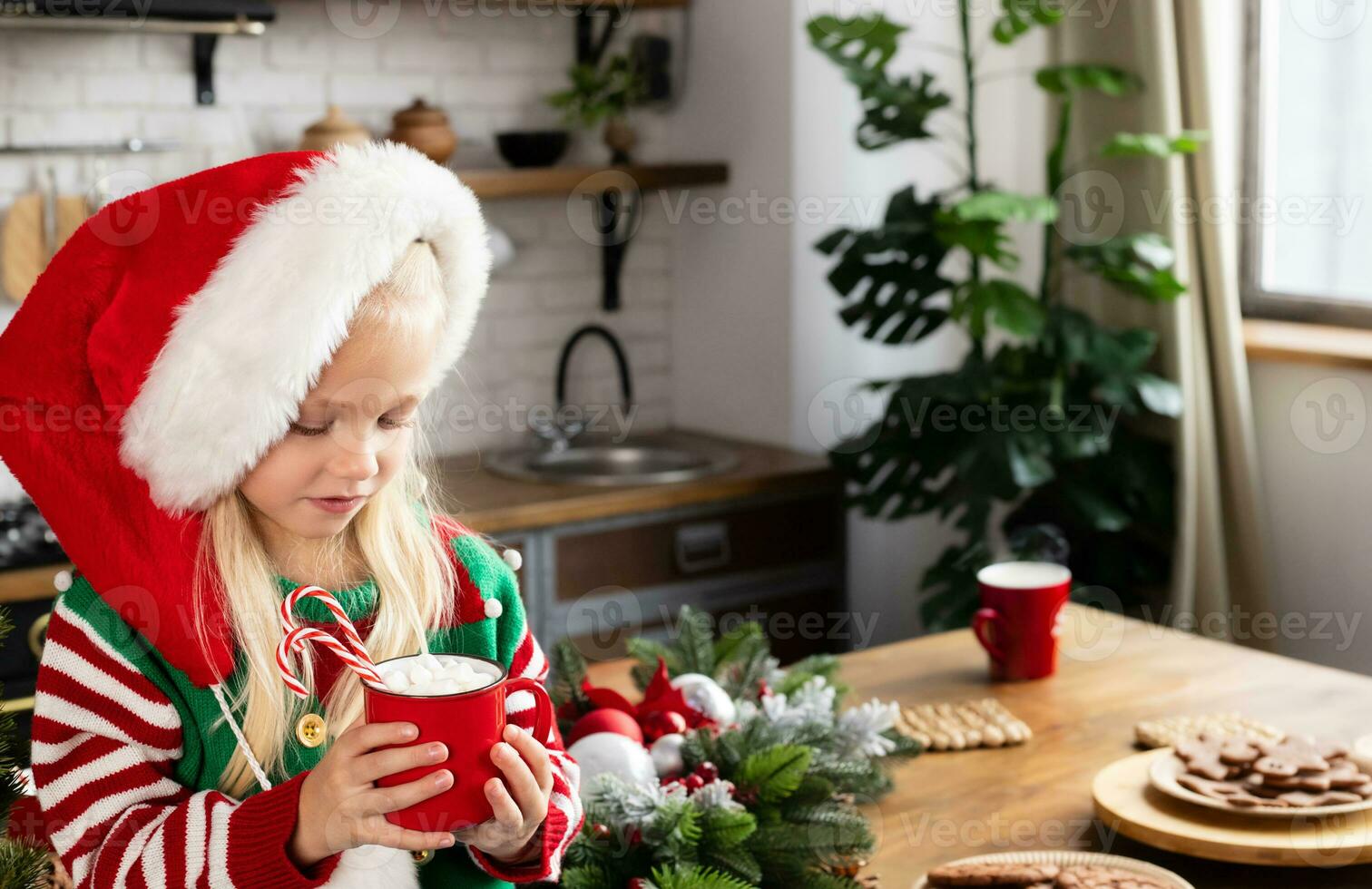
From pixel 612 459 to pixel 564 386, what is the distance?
254 mm

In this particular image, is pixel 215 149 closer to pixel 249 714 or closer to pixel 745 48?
pixel 745 48

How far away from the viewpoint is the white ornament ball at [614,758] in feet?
4.09

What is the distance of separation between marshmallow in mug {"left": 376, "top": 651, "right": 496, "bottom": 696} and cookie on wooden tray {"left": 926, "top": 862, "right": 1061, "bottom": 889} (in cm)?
44

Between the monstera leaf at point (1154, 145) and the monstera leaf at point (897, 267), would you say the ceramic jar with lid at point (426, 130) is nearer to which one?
the monstera leaf at point (897, 267)

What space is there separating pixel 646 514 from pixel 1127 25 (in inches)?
51.6

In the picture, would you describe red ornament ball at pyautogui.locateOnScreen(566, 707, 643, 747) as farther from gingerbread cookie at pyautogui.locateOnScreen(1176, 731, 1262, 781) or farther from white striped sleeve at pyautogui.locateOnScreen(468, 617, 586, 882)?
gingerbread cookie at pyautogui.locateOnScreen(1176, 731, 1262, 781)

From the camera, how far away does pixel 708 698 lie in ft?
4.52

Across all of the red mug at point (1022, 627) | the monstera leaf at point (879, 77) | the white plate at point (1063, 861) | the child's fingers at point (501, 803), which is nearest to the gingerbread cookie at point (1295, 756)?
the white plate at point (1063, 861)

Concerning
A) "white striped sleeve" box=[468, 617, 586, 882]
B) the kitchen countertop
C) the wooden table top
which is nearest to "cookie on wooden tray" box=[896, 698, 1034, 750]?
the wooden table top

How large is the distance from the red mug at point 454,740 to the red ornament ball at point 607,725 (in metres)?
0.40

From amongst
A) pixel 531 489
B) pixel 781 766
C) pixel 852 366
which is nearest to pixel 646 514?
pixel 531 489

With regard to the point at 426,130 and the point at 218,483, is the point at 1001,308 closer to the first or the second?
the point at 426,130

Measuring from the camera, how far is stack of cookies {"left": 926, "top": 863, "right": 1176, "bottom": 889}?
1090 millimetres

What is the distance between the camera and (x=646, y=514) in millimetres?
2912
